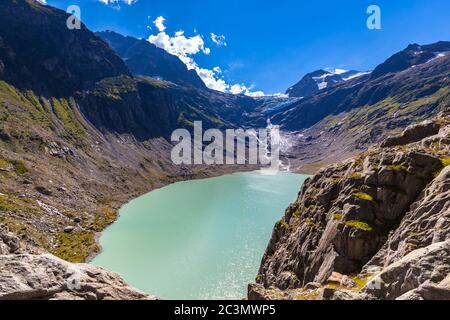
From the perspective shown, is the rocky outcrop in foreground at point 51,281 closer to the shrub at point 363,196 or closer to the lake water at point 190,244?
the shrub at point 363,196

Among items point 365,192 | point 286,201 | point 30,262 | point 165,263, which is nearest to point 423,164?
point 365,192

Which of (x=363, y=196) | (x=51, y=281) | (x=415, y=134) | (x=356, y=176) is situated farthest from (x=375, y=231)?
(x=51, y=281)

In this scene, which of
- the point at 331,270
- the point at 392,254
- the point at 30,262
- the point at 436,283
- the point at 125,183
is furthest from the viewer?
the point at 125,183

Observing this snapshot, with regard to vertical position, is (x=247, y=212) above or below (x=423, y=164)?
below

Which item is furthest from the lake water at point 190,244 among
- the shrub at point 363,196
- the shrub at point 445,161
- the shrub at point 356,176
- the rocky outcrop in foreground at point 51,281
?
the rocky outcrop in foreground at point 51,281
